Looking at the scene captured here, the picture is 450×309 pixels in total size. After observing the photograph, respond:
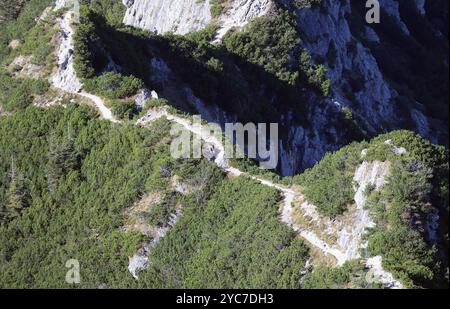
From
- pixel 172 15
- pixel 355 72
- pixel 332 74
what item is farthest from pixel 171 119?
pixel 355 72

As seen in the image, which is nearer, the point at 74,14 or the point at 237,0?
the point at 74,14

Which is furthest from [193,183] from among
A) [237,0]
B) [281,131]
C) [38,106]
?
[237,0]

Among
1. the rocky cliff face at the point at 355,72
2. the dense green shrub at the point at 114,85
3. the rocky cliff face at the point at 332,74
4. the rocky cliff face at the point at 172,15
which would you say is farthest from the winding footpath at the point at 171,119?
the rocky cliff face at the point at 355,72

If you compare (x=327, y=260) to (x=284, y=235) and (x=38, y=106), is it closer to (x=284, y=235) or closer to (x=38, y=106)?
(x=284, y=235)

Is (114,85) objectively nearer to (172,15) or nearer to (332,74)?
(172,15)

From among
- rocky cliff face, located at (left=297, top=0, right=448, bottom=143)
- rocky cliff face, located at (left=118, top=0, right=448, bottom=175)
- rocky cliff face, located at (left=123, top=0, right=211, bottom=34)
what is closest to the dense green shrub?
rocky cliff face, located at (left=118, top=0, right=448, bottom=175)

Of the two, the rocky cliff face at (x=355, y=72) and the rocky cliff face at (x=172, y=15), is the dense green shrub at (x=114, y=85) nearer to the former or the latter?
the rocky cliff face at (x=172, y=15)

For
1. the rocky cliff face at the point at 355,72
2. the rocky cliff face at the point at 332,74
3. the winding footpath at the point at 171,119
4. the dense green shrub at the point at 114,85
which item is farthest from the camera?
the rocky cliff face at the point at 355,72

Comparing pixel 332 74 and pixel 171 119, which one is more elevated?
pixel 332 74

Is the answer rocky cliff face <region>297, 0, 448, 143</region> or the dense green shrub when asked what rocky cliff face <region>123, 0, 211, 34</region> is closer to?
rocky cliff face <region>297, 0, 448, 143</region>
